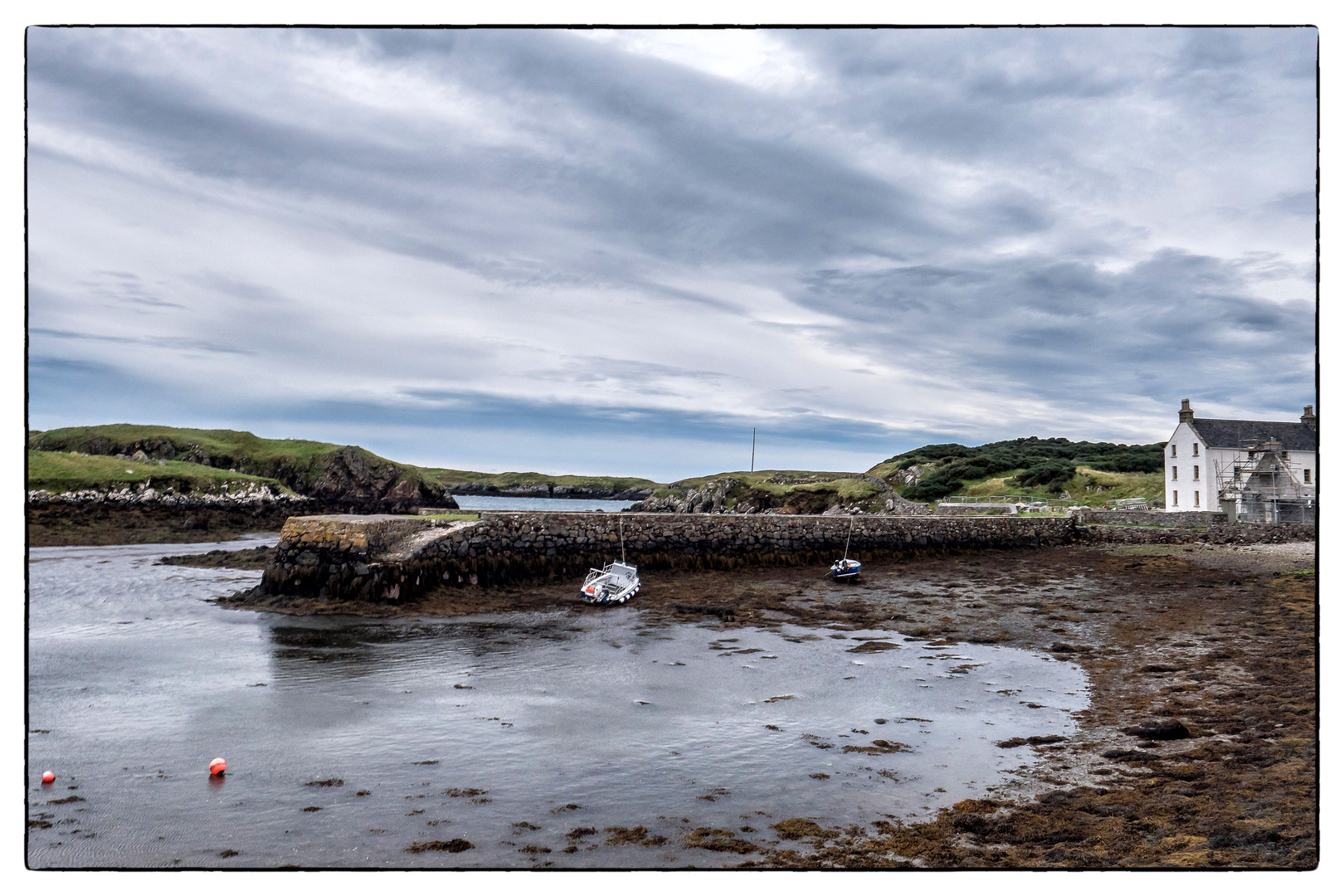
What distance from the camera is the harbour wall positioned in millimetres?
20375

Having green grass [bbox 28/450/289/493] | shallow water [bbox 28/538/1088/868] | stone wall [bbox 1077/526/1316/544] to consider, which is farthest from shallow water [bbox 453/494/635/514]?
shallow water [bbox 28/538/1088/868]

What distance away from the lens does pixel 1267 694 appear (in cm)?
1032

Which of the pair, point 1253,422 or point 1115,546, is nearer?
point 1115,546

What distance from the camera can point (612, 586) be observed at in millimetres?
21531

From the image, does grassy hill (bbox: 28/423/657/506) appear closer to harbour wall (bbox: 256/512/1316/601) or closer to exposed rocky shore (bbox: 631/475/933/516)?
exposed rocky shore (bbox: 631/475/933/516)

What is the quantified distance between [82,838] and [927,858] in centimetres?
689

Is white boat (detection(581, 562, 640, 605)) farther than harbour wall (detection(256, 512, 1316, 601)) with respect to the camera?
Yes

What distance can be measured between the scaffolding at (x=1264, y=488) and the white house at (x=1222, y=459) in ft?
0.14

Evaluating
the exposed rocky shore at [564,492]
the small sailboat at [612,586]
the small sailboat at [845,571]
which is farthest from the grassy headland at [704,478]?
the exposed rocky shore at [564,492]

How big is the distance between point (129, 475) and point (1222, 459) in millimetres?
59764

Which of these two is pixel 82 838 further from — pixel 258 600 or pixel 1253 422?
pixel 1253 422

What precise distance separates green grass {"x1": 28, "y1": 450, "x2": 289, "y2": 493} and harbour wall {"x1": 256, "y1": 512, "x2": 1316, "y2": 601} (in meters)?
20.0

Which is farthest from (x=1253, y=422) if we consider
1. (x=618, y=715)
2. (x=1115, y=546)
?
(x=618, y=715)

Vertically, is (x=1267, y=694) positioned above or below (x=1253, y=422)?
below
